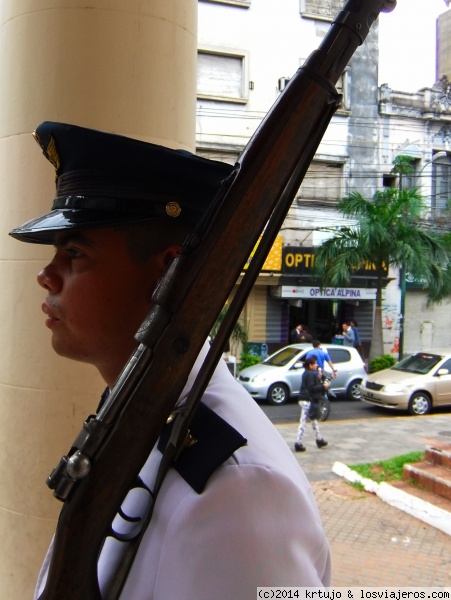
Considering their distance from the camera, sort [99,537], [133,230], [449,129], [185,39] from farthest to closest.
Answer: [449,129]
[185,39]
[133,230]
[99,537]

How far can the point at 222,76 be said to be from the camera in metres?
16.4

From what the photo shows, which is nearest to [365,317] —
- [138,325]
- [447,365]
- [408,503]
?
[447,365]

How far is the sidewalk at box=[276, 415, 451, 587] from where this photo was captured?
4520 mm

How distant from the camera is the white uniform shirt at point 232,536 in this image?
95 cm

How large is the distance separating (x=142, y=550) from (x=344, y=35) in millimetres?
1004

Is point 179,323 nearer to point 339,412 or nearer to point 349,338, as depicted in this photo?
point 339,412

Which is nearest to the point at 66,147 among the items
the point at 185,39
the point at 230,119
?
the point at 185,39

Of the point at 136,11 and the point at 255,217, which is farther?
the point at 136,11

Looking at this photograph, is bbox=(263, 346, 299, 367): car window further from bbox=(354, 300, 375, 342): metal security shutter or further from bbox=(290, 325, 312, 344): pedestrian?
bbox=(354, 300, 375, 342): metal security shutter

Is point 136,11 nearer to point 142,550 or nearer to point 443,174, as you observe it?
point 142,550

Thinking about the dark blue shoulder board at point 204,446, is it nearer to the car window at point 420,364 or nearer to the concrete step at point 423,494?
the concrete step at point 423,494

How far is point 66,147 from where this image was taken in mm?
1368

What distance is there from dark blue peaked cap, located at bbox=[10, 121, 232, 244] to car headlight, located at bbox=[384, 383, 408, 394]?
1077 cm

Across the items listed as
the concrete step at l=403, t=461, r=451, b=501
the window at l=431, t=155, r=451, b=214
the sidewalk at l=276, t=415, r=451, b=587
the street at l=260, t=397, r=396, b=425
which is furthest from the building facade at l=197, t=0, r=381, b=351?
the concrete step at l=403, t=461, r=451, b=501
